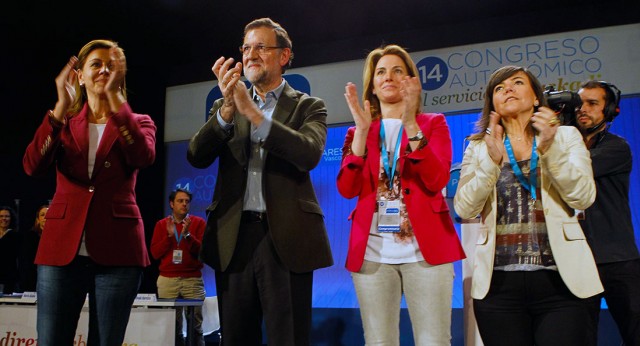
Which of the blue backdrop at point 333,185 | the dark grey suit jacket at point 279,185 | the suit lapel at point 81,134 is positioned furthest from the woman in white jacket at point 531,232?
the blue backdrop at point 333,185

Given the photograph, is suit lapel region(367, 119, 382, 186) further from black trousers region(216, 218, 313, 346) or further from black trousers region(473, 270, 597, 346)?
black trousers region(473, 270, 597, 346)

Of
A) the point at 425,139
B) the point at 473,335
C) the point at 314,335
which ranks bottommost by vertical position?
the point at 314,335

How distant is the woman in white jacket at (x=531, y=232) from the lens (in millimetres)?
1906

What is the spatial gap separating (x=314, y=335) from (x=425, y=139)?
5198 millimetres

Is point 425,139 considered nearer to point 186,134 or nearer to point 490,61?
point 490,61

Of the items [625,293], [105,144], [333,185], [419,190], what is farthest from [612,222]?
[333,185]

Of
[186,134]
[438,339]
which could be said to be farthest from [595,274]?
[186,134]

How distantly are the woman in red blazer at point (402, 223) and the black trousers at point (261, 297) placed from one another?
0.25 m

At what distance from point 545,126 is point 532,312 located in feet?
2.07

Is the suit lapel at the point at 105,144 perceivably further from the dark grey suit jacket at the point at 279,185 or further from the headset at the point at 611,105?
the headset at the point at 611,105

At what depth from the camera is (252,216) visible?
6.82ft

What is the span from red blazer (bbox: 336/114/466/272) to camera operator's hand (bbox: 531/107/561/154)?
0.35 m

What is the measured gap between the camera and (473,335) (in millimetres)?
3021

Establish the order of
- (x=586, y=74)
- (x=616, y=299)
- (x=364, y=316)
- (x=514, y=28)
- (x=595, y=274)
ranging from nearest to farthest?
(x=595, y=274) → (x=364, y=316) → (x=616, y=299) → (x=586, y=74) → (x=514, y=28)
